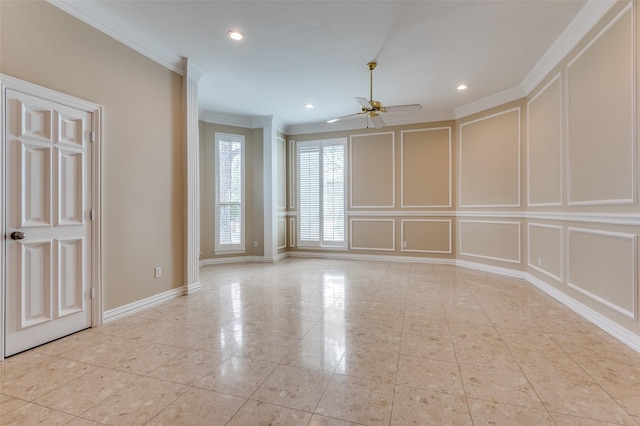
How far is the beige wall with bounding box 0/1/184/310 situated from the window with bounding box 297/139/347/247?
11.2 ft

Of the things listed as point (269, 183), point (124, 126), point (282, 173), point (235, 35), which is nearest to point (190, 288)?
point (124, 126)

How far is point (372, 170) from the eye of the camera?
21.0 ft

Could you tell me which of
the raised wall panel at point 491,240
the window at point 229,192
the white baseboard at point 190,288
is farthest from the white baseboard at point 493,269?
the white baseboard at point 190,288

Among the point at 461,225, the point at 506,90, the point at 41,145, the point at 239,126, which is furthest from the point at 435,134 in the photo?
the point at 41,145

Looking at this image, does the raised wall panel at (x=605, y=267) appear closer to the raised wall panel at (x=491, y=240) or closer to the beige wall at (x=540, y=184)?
the beige wall at (x=540, y=184)

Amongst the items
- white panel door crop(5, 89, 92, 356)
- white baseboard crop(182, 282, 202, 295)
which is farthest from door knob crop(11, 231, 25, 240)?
white baseboard crop(182, 282, 202, 295)

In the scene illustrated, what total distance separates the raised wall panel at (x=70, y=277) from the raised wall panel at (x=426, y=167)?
5427mm

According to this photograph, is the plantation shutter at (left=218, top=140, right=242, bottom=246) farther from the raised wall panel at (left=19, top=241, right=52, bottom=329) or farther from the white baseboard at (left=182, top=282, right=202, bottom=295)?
the raised wall panel at (left=19, top=241, right=52, bottom=329)

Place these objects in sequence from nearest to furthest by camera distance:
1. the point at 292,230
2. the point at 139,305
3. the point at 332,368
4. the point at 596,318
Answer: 1. the point at 332,368
2. the point at 596,318
3. the point at 139,305
4. the point at 292,230

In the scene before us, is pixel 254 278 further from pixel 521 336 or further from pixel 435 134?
pixel 435 134

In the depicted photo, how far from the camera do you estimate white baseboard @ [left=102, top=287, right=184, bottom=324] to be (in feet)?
9.71

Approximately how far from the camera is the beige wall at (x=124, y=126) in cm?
241

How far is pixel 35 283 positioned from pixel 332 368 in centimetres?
260

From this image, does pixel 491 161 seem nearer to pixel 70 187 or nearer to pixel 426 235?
pixel 426 235
